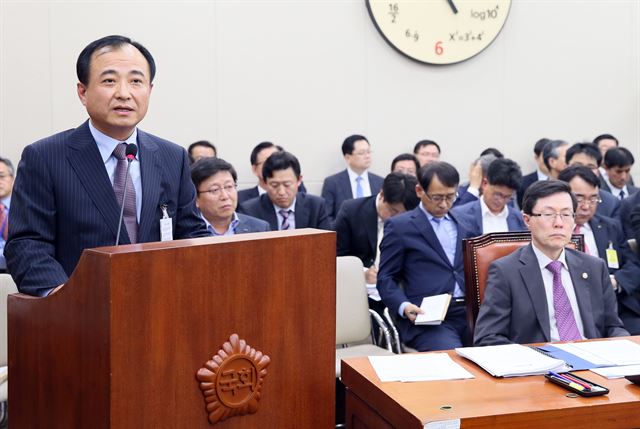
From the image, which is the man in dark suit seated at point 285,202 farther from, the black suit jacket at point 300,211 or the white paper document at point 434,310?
the white paper document at point 434,310

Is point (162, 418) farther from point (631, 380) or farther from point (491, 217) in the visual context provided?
point (491, 217)

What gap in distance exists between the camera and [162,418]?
4.11 feet

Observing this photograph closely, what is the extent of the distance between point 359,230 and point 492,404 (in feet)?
9.25

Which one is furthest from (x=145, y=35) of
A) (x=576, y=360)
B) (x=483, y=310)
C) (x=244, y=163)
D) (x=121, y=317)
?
(x=121, y=317)

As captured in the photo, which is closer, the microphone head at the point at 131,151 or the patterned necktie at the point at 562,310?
the microphone head at the point at 131,151

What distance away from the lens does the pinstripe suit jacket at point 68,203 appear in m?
1.65

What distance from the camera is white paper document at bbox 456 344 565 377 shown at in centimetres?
191

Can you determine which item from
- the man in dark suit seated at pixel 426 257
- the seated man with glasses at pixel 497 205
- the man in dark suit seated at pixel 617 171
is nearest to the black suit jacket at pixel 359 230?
the seated man with glasses at pixel 497 205

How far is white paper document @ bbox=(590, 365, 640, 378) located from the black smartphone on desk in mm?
89

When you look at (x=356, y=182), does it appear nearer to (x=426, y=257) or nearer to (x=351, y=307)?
(x=426, y=257)

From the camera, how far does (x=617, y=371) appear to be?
6.37 feet

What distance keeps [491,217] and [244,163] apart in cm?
230

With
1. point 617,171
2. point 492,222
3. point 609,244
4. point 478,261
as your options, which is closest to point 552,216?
point 478,261

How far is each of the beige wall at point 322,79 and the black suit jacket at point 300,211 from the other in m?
1.39
